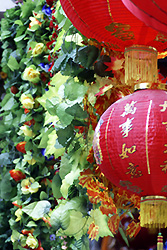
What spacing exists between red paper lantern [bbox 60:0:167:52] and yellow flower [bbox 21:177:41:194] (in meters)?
1.36

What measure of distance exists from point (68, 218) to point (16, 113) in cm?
146

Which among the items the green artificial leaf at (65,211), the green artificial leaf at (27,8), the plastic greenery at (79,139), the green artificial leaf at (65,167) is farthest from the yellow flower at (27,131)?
the green artificial leaf at (65,211)

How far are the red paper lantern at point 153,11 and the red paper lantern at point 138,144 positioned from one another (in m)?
→ 0.44

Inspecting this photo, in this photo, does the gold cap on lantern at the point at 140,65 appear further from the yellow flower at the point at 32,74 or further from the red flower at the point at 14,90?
the red flower at the point at 14,90

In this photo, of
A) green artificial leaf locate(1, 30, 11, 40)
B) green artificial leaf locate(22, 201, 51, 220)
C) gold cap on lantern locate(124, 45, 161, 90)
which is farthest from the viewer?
green artificial leaf locate(1, 30, 11, 40)

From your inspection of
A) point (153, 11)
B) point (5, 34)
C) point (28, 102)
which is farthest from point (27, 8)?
point (153, 11)

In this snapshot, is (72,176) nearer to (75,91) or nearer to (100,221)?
(100,221)

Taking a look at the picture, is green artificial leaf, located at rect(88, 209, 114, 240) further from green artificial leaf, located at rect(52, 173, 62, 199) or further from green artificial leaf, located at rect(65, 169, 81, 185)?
green artificial leaf, located at rect(52, 173, 62, 199)

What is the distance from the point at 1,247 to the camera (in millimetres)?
3176

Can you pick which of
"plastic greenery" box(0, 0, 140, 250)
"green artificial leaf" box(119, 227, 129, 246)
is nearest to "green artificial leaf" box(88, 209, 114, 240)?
"plastic greenery" box(0, 0, 140, 250)

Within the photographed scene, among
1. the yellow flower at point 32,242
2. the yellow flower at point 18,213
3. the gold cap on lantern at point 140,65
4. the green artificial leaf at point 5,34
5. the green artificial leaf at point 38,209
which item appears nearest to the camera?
the gold cap on lantern at point 140,65

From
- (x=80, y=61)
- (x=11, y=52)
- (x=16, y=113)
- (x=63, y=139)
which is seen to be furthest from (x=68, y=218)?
(x=11, y=52)

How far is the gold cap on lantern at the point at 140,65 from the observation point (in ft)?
4.99

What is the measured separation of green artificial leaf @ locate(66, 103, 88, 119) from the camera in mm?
1712
